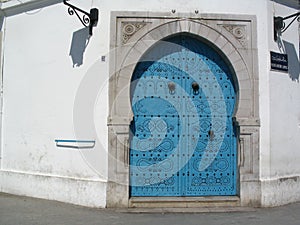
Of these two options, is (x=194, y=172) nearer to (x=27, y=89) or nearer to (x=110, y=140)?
(x=110, y=140)

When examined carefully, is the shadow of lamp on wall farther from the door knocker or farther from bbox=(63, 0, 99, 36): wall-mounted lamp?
the door knocker

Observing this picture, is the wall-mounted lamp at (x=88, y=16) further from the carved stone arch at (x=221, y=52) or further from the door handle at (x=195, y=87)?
the door handle at (x=195, y=87)

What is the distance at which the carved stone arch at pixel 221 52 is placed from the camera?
274 inches

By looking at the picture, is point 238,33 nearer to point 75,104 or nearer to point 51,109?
point 75,104

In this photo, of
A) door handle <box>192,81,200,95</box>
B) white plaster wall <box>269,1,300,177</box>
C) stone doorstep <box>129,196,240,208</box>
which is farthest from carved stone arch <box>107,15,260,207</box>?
door handle <box>192,81,200,95</box>

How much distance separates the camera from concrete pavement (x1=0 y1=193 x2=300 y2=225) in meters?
5.99

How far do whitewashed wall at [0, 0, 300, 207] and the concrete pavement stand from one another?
0.44 metres

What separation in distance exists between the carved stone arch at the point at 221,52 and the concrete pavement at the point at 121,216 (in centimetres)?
46

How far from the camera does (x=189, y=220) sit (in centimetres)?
614

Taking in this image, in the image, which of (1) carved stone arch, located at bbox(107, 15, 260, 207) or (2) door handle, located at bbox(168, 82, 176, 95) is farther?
(2) door handle, located at bbox(168, 82, 176, 95)

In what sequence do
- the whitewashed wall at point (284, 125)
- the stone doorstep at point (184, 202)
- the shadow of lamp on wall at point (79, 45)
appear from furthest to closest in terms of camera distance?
the shadow of lamp on wall at point (79, 45) → the whitewashed wall at point (284, 125) → the stone doorstep at point (184, 202)

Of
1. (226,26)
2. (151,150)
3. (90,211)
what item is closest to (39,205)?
(90,211)

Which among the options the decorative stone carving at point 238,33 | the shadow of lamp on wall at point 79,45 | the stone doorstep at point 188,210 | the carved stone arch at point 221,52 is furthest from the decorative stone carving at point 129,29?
the stone doorstep at point 188,210

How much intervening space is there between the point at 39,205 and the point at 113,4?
4.08 metres
